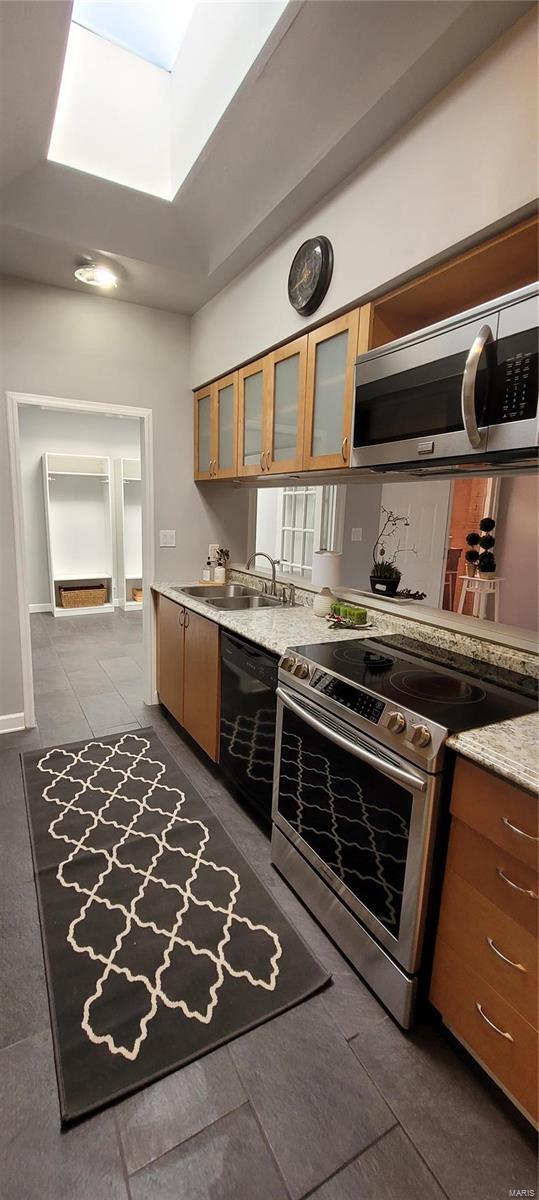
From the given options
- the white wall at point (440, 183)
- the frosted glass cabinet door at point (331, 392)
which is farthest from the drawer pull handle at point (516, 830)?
the white wall at point (440, 183)

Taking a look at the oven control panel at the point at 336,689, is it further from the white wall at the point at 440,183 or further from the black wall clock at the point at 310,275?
the black wall clock at the point at 310,275

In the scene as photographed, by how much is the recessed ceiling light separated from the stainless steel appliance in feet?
6.58

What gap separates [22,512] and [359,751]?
8.33ft

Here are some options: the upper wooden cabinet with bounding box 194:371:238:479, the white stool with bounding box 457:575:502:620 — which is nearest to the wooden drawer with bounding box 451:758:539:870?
the white stool with bounding box 457:575:502:620

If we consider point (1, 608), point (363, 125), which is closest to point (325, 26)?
point (363, 125)

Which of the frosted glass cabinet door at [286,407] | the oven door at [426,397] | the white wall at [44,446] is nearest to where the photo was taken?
the oven door at [426,397]

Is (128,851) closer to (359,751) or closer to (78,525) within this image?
(359,751)

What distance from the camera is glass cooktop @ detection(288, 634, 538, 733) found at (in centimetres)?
132

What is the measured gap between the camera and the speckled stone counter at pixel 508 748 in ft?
3.35

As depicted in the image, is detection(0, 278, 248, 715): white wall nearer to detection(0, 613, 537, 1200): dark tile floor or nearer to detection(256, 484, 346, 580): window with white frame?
detection(256, 484, 346, 580): window with white frame

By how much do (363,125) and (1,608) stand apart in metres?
2.87

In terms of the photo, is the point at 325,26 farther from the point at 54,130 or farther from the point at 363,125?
the point at 54,130

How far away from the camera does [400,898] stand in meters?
1.32

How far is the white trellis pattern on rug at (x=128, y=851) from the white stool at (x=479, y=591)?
4.57 feet
